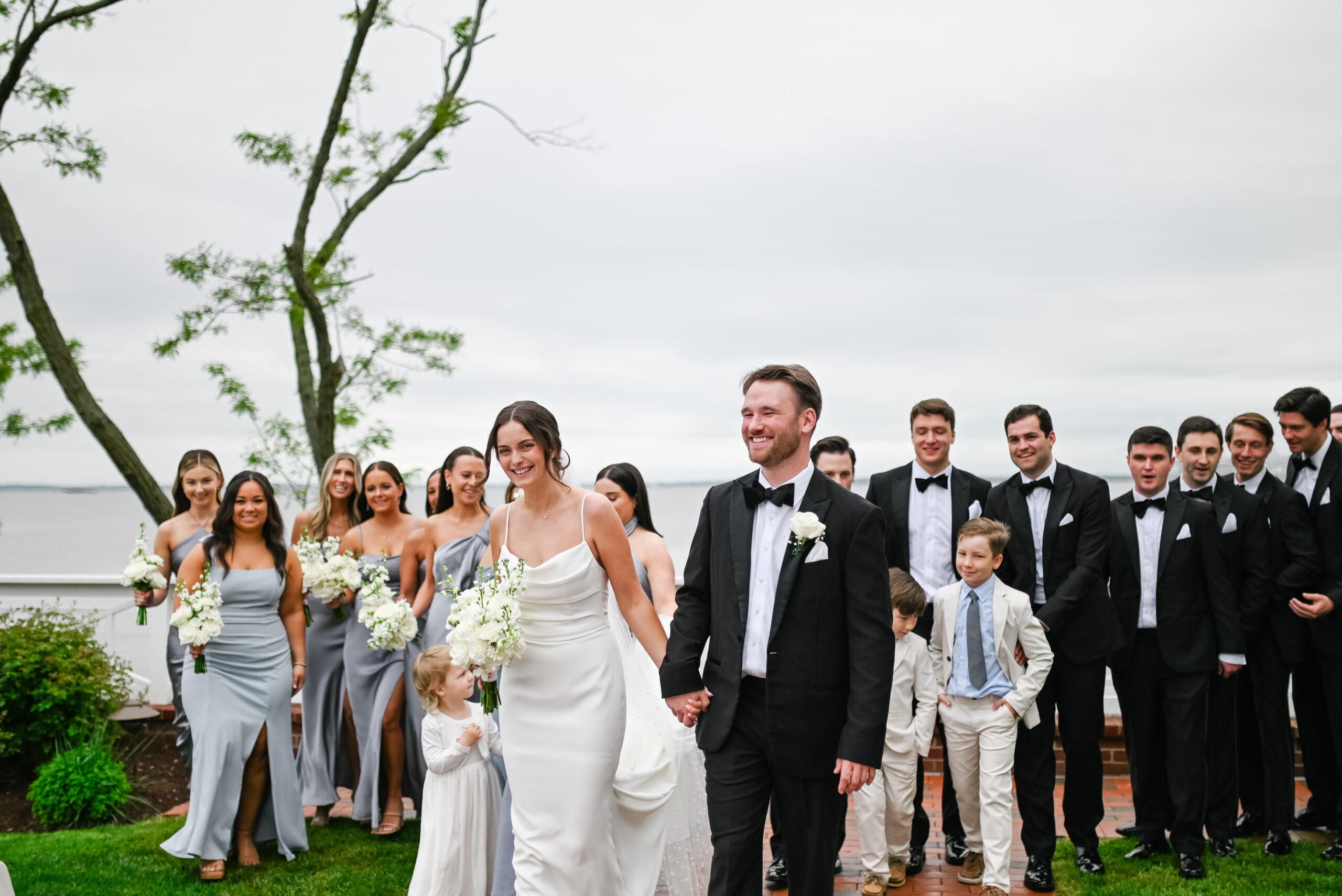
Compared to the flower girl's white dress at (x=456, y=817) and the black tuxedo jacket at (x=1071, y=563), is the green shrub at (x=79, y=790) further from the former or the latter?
the black tuxedo jacket at (x=1071, y=563)

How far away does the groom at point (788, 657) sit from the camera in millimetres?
3818

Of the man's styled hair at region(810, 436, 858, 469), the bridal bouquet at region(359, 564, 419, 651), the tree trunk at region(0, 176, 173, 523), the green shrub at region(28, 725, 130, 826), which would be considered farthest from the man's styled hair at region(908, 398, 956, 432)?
the tree trunk at region(0, 176, 173, 523)

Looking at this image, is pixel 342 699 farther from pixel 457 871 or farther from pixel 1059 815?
pixel 1059 815

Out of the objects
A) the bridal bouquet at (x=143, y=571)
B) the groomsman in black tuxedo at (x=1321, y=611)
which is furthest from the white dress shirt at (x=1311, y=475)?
the bridal bouquet at (x=143, y=571)

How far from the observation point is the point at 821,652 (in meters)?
3.84

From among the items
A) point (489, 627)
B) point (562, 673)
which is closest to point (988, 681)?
point (562, 673)

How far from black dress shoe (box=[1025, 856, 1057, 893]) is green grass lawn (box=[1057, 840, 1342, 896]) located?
0.23ft

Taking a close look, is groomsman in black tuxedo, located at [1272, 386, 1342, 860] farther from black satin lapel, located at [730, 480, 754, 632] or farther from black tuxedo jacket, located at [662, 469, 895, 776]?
black satin lapel, located at [730, 480, 754, 632]

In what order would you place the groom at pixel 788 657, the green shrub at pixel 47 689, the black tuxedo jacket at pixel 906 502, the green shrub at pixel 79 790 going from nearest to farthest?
the groom at pixel 788 657 → the black tuxedo jacket at pixel 906 502 → the green shrub at pixel 79 790 → the green shrub at pixel 47 689

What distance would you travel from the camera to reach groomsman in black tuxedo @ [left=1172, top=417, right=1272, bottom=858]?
6.15m

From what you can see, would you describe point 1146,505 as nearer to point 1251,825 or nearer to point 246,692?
point 1251,825

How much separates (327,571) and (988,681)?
4.00 meters

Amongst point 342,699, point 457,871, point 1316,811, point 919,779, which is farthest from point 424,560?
point 1316,811

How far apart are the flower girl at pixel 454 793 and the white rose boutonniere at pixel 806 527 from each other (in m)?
2.13
